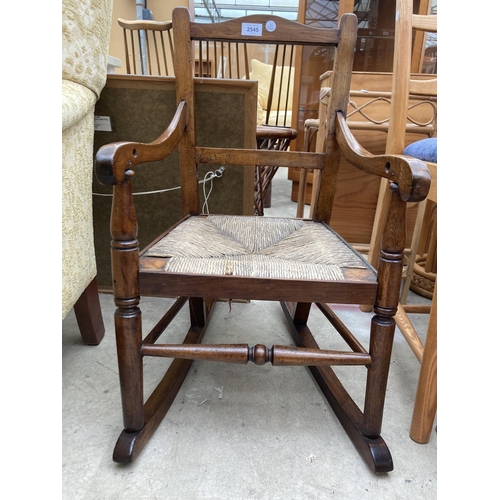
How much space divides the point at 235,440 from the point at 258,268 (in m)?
0.41

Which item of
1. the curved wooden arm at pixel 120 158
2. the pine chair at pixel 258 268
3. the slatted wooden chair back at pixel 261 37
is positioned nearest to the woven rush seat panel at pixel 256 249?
the pine chair at pixel 258 268

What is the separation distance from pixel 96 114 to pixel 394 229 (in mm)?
1065

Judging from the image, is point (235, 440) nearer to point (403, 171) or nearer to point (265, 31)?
point (403, 171)

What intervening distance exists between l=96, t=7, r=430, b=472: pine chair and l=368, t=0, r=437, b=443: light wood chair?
0.14 metres

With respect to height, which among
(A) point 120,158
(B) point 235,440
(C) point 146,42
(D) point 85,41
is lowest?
(B) point 235,440

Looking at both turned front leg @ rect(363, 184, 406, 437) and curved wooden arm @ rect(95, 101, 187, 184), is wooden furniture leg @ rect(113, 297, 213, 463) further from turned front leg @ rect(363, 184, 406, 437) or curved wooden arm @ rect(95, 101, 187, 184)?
turned front leg @ rect(363, 184, 406, 437)

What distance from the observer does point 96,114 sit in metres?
1.24

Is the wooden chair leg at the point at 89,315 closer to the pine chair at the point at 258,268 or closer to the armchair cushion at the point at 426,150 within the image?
the pine chair at the point at 258,268

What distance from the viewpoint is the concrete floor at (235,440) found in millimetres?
710

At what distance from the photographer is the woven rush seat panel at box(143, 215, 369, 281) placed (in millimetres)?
682

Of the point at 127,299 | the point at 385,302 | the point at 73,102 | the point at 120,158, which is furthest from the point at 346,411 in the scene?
the point at 73,102

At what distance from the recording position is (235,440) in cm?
82

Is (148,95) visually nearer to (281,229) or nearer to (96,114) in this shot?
(96,114)
